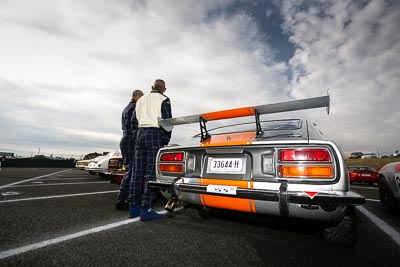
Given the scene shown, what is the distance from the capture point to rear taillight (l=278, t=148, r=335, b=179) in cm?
165

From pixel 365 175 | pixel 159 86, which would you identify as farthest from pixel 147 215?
pixel 365 175

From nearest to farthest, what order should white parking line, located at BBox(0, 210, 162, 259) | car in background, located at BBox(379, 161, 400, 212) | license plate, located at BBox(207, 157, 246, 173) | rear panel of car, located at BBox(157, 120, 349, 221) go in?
1. white parking line, located at BBox(0, 210, 162, 259)
2. rear panel of car, located at BBox(157, 120, 349, 221)
3. license plate, located at BBox(207, 157, 246, 173)
4. car in background, located at BBox(379, 161, 400, 212)

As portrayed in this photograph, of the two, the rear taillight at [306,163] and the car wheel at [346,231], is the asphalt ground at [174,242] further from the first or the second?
the rear taillight at [306,163]

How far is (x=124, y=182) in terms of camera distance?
3.22 m

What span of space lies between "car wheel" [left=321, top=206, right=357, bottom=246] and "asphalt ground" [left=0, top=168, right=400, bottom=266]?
0.25 ft

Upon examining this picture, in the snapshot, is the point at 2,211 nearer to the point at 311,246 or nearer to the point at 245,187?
the point at 245,187

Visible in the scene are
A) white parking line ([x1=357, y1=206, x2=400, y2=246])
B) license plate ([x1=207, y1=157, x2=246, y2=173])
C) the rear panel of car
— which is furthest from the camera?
white parking line ([x1=357, y1=206, x2=400, y2=246])

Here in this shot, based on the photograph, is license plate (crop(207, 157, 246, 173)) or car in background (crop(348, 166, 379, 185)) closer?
license plate (crop(207, 157, 246, 173))

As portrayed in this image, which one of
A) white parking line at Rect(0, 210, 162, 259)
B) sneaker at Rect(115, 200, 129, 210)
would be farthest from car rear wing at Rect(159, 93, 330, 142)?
sneaker at Rect(115, 200, 129, 210)

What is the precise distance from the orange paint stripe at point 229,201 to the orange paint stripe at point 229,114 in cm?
65

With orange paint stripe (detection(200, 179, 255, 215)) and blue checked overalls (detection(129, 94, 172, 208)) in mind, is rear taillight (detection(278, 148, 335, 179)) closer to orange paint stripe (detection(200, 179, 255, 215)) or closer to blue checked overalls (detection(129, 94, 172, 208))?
orange paint stripe (detection(200, 179, 255, 215))

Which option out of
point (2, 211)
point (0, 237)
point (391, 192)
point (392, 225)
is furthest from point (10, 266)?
point (391, 192)

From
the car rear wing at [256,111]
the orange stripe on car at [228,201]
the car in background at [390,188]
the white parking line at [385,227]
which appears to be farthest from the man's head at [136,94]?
the car in background at [390,188]

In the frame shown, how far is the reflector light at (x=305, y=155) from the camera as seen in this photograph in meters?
1.68
